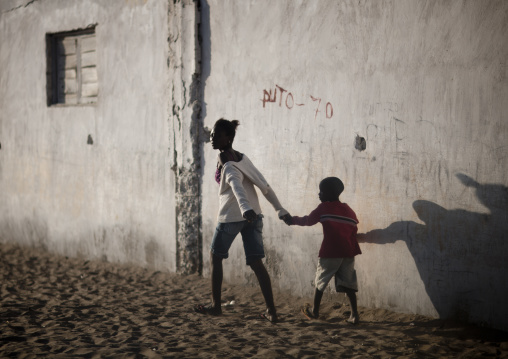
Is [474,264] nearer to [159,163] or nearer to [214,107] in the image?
[214,107]

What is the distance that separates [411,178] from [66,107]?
15.0ft

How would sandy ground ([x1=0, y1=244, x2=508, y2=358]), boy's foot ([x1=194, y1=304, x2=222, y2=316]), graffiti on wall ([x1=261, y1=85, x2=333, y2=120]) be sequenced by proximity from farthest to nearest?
graffiti on wall ([x1=261, y1=85, x2=333, y2=120]) → boy's foot ([x1=194, y1=304, x2=222, y2=316]) → sandy ground ([x1=0, y1=244, x2=508, y2=358])

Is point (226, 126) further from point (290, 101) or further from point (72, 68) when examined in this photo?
point (72, 68)

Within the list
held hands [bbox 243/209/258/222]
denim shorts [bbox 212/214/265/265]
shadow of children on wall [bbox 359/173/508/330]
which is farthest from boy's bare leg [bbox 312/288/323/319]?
held hands [bbox 243/209/258/222]

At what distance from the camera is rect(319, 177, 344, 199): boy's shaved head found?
4316mm

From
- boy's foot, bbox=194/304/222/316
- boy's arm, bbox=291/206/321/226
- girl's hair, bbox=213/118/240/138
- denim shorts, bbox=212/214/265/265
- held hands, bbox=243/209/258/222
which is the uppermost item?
girl's hair, bbox=213/118/240/138

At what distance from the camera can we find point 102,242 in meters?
6.66

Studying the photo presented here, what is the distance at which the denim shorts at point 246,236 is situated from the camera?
171 inches

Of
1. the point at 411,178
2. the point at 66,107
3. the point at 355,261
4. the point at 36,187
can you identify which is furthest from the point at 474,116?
the point at 36,187

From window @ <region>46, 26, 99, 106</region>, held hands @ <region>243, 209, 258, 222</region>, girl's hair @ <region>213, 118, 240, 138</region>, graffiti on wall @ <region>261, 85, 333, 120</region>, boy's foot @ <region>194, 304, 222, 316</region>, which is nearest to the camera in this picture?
held hands @ <region>243, 209, 258, 222</region>

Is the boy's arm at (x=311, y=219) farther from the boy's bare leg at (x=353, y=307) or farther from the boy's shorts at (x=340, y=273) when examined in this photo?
the boy's bare leg at (x=353, y=307)

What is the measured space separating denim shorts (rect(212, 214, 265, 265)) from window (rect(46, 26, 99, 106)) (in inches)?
127

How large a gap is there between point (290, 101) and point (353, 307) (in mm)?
1901

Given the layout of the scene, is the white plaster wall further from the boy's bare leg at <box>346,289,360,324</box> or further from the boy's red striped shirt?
the boy's bare leg at <box>346,289,360,324</box>
